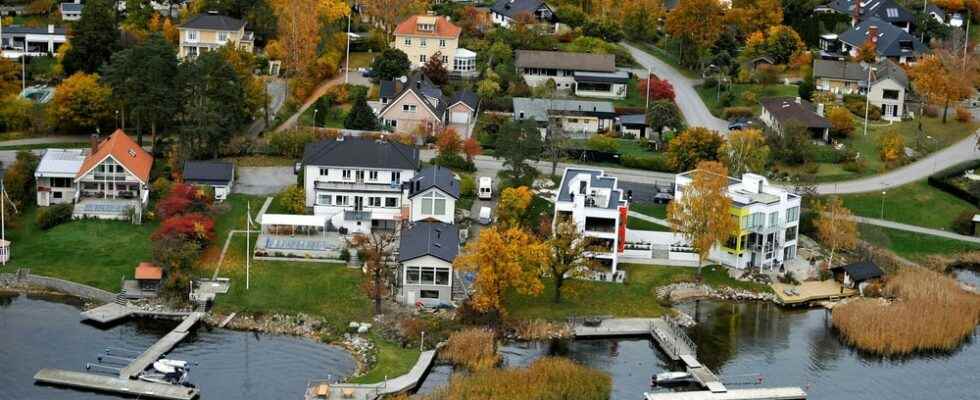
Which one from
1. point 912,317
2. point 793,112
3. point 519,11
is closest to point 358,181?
point 912,317

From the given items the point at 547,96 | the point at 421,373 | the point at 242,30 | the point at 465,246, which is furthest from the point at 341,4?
the point at 421,373

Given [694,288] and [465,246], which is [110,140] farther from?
[694,288]

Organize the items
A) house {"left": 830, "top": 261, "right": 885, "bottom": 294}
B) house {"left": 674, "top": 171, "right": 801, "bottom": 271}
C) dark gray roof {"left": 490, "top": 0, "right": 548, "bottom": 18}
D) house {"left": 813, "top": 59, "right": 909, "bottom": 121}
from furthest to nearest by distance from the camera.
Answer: dark gray roof {"left": 490, "top": 0, "right": 548, "bottom": 18}
house {"left": 813, "top": 59, "right": 909, "bottom": 121}
house {"left": 674, "top": 171, "right": 801, "bottom": 271}
house {"left": 830, "top": 261, "right": 885, "bottom": 294}

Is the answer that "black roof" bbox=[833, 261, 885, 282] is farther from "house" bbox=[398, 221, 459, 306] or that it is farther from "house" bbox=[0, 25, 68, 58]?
"house" bbox=[0, 25, 68, 58]

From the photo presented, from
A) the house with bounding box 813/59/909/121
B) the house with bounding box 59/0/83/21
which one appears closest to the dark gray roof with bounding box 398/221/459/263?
the house with bounding box 813/59/909/121

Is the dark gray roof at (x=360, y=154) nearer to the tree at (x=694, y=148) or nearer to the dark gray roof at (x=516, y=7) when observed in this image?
the tree at (x=694, y=148)

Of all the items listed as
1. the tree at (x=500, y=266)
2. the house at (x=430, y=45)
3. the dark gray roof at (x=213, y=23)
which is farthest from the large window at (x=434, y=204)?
the dark gray roof at (x=213, y=23)
